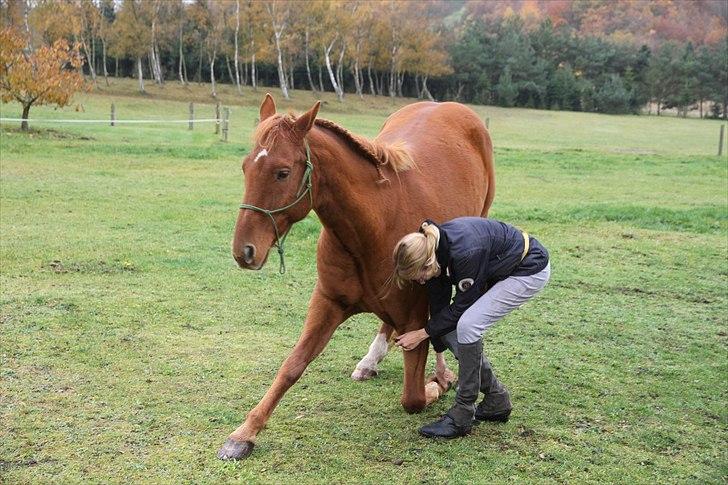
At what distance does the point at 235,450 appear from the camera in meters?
3.86

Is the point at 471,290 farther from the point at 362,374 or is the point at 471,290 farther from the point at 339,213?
the point at 362,374

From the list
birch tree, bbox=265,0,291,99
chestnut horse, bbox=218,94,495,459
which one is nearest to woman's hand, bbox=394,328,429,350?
chestnut horse, bbox=218,94,495,459

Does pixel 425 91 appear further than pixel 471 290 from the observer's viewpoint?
Yes

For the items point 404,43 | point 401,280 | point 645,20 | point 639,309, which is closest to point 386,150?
point 401,280

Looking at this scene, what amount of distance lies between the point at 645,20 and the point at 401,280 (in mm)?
107386

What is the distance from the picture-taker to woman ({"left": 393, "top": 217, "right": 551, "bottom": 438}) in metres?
3.94

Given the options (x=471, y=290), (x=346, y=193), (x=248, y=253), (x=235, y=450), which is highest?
(x=346, y=193)

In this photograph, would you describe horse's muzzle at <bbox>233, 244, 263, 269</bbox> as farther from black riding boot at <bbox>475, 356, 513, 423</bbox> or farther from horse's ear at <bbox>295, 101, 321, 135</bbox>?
black riding boot at <bbox>475, 356, 513, 423</bbox>

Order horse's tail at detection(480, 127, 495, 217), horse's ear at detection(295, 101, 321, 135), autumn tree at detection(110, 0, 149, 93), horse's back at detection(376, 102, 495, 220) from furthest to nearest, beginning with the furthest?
autumn tree at detection(110, 0, 149, 93), horse's tail at detection(480, 127, 495, 217), horse's back at detection(376, 102, 495, 220), horse's ear at detection(295, 101, 321, 135)

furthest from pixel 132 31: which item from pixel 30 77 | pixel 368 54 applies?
pixel 30 77

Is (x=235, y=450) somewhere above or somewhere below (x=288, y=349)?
above

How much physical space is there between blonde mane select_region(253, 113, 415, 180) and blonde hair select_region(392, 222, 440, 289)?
613 mm

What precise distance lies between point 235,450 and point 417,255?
1.41 metres

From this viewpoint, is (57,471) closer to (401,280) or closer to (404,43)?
(401,280)
